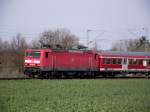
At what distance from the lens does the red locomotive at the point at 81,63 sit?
1596 inches

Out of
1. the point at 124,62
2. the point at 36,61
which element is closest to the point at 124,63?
the point at 124,62

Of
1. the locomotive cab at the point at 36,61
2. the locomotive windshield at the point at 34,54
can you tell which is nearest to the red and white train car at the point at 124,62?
the locomotive cab at the point at 36,61

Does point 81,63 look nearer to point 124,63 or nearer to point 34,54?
point 34,54

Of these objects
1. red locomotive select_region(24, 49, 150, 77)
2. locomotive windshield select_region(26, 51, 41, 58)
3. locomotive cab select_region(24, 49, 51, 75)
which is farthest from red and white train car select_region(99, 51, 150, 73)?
locomotive windshield select_region(26, 51, 41, 58)

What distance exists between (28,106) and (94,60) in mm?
27934

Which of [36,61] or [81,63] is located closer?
[36,61]

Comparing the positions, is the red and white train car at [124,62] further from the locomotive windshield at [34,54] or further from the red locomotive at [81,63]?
the locomotive windshield at [34,54]

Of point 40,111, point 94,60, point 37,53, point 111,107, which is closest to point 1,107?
point 40,111

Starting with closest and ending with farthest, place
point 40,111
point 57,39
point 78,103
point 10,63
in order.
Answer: point 40,111, point 78,103, point 10,63, point 57,39

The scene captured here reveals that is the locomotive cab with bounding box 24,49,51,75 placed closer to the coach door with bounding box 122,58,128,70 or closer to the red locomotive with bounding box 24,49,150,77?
the red locomotive with bounding box 24,49,150,77

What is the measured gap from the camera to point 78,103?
1861 cm

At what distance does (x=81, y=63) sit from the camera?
4334 cm

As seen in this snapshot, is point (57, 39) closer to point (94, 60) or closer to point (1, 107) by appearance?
point (94, 60)

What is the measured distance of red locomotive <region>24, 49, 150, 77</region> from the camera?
40.5 metres
